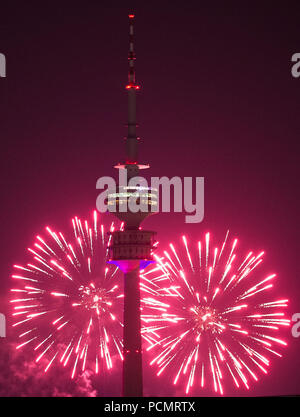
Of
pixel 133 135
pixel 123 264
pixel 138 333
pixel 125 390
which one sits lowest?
pixel 125 390

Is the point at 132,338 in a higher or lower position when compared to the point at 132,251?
lower

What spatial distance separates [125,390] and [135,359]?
7508mm

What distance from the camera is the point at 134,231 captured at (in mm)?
183125

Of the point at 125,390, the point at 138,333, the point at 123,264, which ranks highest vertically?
the point at 123,264
